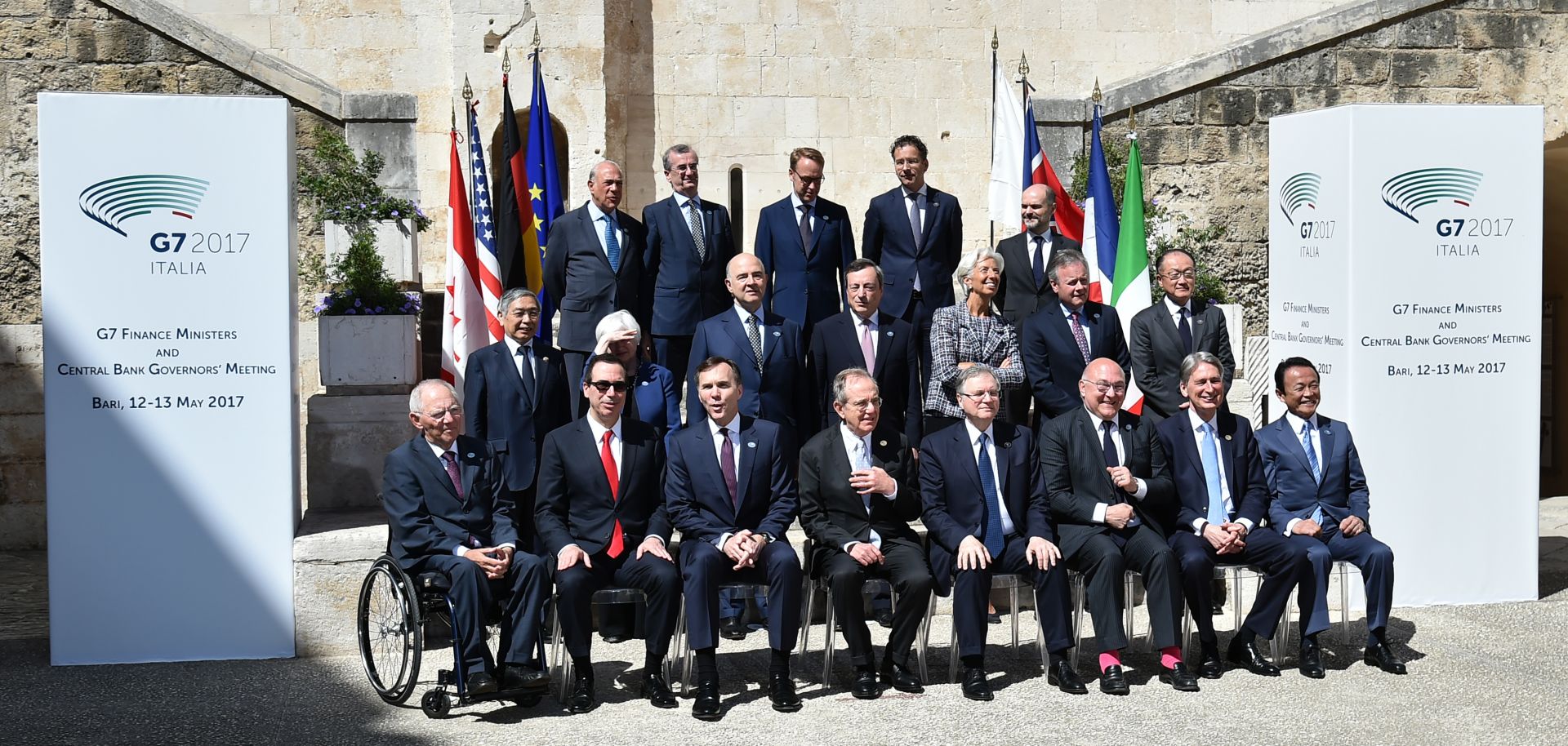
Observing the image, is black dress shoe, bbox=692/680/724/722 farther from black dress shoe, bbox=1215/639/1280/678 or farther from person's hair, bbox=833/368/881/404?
black dress shoe, bbox=1215/639/1280/678

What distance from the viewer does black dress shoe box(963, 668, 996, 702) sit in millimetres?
5583

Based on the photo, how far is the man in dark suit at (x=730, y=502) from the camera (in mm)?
5629

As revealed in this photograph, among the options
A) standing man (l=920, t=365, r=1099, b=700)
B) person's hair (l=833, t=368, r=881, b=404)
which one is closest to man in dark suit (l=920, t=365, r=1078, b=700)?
standing man (l=920, t=365, r=1099, b=700)

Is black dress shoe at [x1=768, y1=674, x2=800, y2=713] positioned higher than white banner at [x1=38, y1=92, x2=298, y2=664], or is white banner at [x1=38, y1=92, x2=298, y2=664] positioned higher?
white banner at [x1=38, y1=92, x2=298, y2=664]

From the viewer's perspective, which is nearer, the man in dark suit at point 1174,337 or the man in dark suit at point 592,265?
the man in dark suit at point 592,265

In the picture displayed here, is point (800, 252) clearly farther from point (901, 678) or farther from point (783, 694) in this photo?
point (783, 694)

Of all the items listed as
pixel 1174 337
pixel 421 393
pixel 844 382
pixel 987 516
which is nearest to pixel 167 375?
pixel 421 393

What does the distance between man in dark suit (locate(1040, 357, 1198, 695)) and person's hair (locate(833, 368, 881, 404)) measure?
2.71 ft

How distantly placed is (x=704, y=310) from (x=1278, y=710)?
306 centimetres

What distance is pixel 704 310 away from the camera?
707 cm

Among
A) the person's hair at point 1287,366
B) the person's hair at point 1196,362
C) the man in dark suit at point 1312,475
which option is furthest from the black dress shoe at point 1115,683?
the person's hair at point 1287,366

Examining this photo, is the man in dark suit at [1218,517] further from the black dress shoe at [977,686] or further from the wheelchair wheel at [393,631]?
→ the wheelchair wheel at [393,631]

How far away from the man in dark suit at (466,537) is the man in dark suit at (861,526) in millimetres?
1093

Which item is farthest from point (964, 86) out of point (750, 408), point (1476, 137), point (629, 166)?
point (750, 408)
